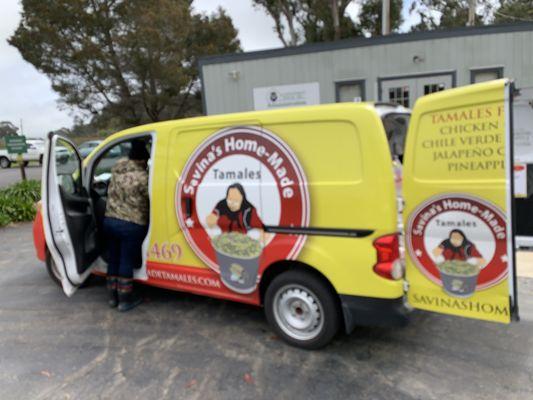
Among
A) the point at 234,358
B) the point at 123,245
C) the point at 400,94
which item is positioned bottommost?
the point at 234,358

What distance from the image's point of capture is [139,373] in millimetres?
3186

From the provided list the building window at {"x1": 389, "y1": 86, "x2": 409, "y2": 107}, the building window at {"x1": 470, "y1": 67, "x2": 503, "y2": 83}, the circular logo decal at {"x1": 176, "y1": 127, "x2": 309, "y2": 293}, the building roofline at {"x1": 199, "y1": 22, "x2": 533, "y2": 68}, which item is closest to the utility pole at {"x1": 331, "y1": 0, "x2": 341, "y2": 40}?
the building roofline at {"x1": 199, "y1": 22, "x2": 533, "y2": 68}

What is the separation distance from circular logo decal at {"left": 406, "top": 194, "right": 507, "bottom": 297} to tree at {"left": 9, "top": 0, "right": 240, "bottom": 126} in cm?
2177

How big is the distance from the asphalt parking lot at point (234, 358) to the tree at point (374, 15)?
27956 mm

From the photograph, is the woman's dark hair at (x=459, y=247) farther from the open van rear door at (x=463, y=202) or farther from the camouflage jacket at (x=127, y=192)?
the camouflage jacket at (x=127, y=192)

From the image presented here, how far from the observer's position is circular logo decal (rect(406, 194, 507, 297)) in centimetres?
269

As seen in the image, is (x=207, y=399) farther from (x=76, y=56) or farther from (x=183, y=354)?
(x=76, y=56)

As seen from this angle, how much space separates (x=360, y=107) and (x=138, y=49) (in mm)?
21734

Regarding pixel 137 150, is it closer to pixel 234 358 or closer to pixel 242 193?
pixel 242 193

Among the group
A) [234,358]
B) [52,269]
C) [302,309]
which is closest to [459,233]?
[302,309]

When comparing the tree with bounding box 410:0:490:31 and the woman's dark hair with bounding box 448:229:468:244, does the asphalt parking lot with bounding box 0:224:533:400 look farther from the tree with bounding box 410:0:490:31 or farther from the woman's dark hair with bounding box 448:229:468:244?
the tree with bounding box 410:0:490:31

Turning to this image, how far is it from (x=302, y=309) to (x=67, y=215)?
2.35 meters

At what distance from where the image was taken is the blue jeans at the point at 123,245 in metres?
4.08

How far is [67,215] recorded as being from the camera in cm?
401
